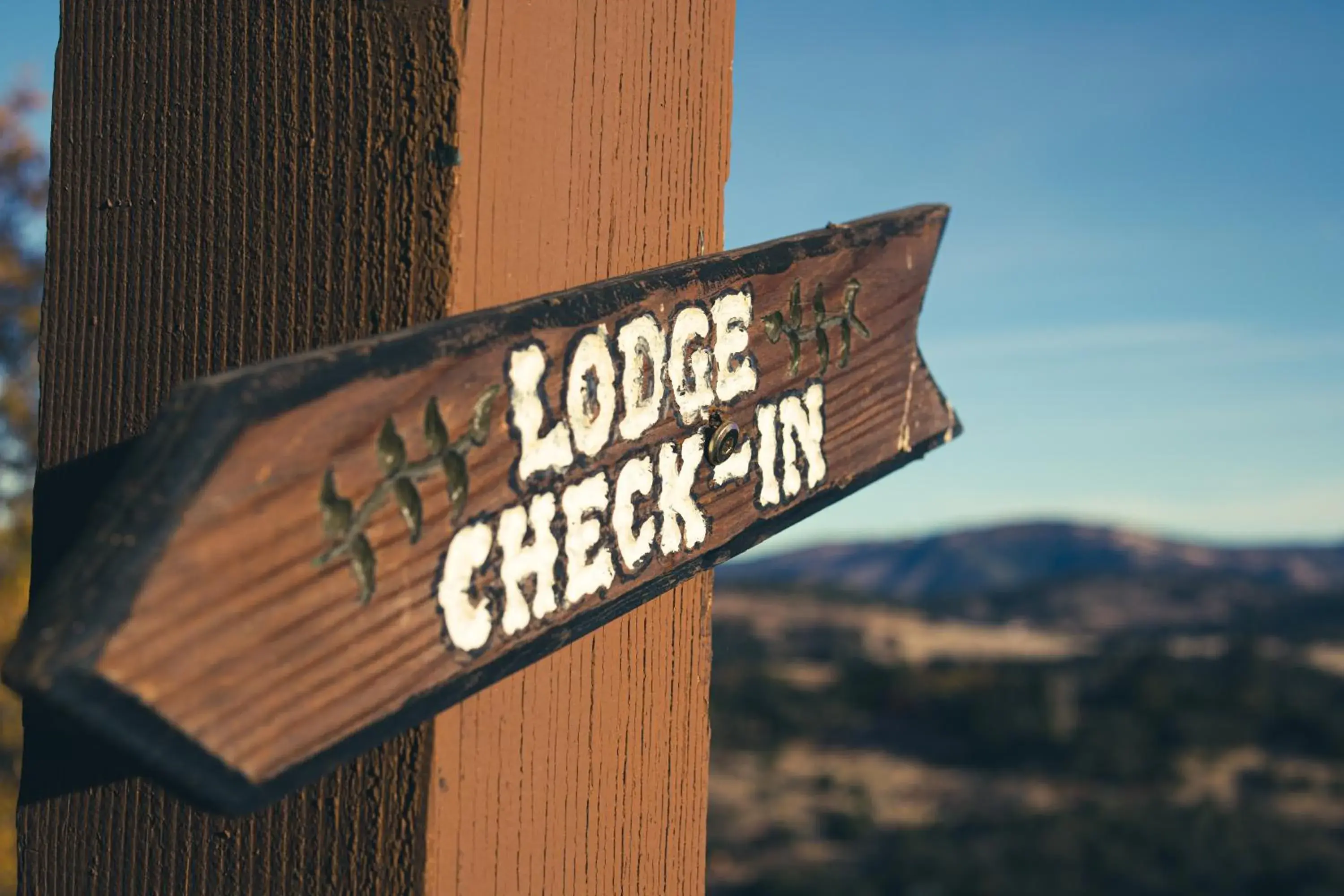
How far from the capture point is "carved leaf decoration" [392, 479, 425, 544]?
95 centimetres

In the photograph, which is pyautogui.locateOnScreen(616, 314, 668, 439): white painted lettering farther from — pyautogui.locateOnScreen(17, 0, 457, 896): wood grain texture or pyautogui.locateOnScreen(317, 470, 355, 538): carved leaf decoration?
pyautogui.locateOnScreen(317, 470, 355, 538): carved leaf decoration

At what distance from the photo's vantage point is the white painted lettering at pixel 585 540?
3.57 feet

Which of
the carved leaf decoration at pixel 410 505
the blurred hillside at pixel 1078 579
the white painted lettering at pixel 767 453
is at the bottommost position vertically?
the carved leaf decoration at pixel 410 505

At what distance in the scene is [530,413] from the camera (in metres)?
1.05

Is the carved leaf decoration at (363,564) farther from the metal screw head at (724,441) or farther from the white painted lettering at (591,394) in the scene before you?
the metal screw head at (724,441)

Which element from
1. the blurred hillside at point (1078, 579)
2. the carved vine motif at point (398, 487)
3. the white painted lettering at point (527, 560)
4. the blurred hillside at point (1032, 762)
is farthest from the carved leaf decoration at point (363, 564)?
the blurred hillside at point (1078, 579)

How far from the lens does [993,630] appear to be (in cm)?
3819

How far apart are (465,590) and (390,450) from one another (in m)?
0.13

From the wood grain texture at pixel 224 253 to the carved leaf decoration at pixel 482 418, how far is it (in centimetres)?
15

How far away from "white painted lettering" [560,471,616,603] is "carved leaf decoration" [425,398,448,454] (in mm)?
135

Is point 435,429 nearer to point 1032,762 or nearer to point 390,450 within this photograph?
point 390,450

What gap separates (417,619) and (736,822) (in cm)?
1747

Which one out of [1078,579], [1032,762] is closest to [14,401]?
[1032,762]

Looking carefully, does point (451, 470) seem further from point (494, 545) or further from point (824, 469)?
point (824, 469)
